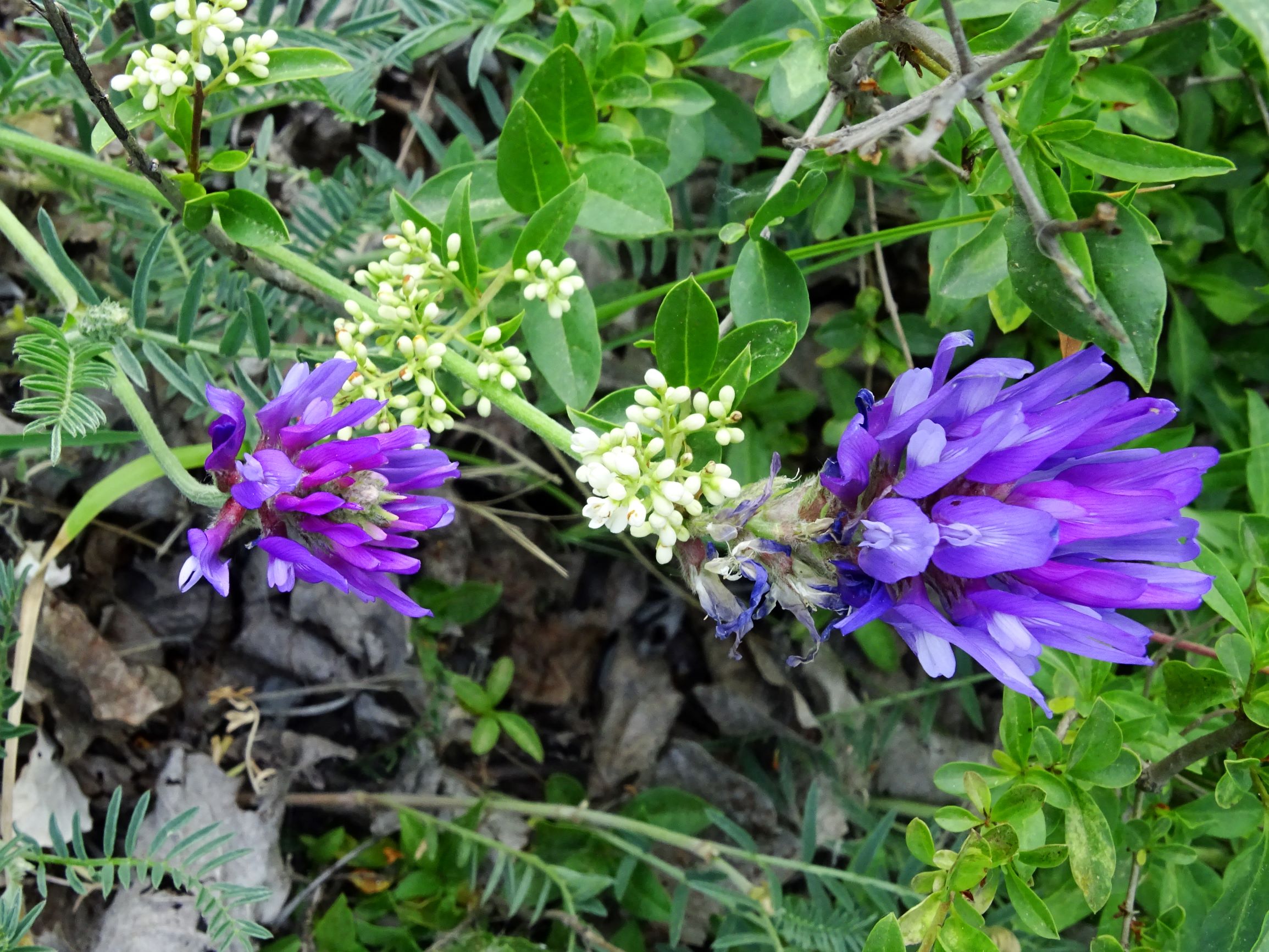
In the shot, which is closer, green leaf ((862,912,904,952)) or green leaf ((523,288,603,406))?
green leaf ((862,912,904,952))

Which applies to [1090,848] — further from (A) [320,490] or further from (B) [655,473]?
(A) [320,490]

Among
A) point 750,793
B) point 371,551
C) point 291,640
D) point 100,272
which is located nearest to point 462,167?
point 371,551

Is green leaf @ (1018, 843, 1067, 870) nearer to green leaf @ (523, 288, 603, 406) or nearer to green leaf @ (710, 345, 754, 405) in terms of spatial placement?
green leaf @ (710, 345, 754, 405)

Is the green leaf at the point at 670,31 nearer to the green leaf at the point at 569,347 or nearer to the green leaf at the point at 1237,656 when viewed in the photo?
the green leaf at the point at 569,347

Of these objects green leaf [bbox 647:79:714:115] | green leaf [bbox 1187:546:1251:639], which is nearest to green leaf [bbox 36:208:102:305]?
green leaf [bbox 647:79:714:115]

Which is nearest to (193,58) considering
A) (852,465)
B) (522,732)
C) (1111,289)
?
(852,465)

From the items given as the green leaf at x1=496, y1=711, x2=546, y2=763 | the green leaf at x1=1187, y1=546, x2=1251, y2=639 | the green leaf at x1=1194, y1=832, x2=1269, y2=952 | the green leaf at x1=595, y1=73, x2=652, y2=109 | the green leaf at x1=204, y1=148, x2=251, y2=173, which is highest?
the green leaf at x1=204, y1=148, x2=251, y2=173

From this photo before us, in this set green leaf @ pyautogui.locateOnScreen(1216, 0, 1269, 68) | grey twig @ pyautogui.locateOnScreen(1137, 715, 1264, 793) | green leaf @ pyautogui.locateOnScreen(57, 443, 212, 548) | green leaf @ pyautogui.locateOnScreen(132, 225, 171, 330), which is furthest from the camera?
green leaf @ pyautogui.locateOnScreen(57, 443, 212, 548)
